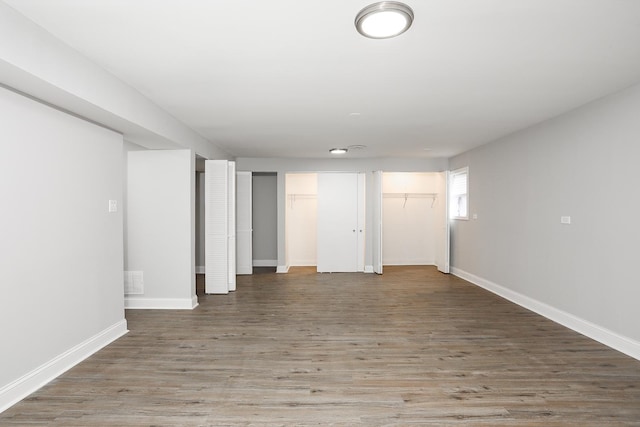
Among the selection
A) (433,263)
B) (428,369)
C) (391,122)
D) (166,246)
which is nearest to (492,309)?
(428,369)

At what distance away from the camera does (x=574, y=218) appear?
12.4ft

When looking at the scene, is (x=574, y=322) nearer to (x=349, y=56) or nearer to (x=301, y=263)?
(x=349, y=56)

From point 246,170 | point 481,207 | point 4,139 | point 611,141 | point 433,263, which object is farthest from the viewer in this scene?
point 433,263

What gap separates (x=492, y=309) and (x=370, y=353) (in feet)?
7.29

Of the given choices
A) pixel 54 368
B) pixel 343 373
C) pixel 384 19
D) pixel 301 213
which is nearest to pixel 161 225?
pixel 54 368

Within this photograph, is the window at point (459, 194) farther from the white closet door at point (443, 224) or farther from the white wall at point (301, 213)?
the white wall at point (301, 213)

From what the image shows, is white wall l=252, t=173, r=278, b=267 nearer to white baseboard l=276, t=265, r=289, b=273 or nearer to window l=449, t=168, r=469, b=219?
white baseboard l=276, t=265, r=289, b=273

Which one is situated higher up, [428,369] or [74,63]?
[74,63]

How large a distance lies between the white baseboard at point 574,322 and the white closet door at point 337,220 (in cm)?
276

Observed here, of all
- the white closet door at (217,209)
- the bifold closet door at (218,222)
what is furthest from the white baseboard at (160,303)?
the white closet door at (217,209)

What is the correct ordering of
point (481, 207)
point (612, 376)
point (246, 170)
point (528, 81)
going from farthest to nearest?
1. point (246, 170)
2. point (481, 207)
3. point (528, 81)
4. point (612, 376)

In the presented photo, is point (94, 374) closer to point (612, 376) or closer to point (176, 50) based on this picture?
point (176, 50)

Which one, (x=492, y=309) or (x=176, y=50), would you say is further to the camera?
(x=492, y=309)

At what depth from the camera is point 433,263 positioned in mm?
8133
